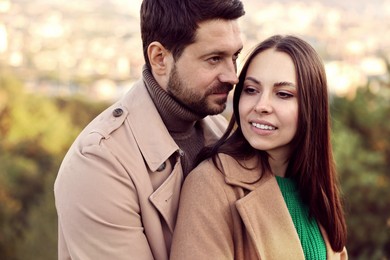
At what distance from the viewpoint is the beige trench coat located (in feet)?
8.60

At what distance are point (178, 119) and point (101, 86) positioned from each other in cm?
4449

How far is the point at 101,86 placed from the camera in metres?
47.0

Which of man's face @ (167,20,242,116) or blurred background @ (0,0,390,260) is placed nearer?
man's face @ (167,20,242,116)

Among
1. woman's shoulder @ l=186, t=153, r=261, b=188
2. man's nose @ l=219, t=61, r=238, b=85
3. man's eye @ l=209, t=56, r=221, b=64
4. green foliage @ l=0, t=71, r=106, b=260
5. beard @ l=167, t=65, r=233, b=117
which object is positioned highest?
man's eye @ l=209, t=56, r=221, b=64

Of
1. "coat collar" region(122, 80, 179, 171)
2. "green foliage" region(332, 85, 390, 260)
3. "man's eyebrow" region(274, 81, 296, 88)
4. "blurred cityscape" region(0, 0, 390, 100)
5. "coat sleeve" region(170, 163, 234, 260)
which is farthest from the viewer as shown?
"blurred cityscape" region(0, 0, 390, 100)

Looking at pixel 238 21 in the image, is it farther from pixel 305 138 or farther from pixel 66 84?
pixel 66 84

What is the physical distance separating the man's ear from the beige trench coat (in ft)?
0.78

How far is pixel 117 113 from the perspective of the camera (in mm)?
2832

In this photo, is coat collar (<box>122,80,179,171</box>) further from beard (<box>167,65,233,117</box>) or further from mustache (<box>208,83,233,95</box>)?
mustache (<box>208,83,233,95</box>)

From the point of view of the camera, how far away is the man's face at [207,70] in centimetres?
294

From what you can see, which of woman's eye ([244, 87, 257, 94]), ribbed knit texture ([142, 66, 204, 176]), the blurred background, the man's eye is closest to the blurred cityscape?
the blurred background

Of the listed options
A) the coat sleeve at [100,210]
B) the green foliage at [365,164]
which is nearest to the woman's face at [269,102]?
the coat sleeve at [100,210]

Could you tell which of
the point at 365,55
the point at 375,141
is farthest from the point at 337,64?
the point at 375,141

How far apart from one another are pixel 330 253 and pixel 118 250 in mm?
846
